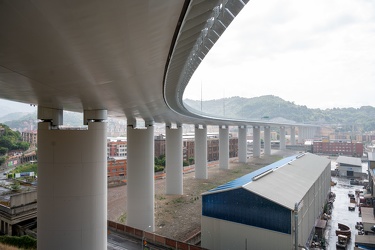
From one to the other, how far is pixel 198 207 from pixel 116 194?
1057cm

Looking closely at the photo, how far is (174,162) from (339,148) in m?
65.0

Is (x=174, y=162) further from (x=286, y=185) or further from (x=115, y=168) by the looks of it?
(x=115, y=168)

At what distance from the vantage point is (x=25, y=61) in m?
5.25

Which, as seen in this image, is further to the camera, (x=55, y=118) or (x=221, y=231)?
(x=221, y=231)

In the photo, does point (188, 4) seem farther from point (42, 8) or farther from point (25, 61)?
point (25, 61)

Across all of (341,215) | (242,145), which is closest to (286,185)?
(341,215)

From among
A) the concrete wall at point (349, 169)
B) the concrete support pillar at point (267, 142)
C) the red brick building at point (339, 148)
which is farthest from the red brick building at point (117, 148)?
the red brick building at point (339, 148)

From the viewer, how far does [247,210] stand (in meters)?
14.7

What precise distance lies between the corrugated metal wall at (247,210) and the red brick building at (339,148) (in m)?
71.3

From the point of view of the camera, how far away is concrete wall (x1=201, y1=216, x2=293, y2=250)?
13688mm

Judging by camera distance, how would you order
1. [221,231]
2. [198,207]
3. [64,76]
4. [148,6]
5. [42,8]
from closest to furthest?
[42,8], [148,6], [64,76], [221,231], [198,207]

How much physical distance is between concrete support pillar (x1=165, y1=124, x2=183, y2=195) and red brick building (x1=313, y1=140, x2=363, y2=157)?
63.3m

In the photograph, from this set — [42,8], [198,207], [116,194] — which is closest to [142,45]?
[42,8]

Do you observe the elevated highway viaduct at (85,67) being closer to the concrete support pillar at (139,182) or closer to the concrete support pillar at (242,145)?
the concrete support pillar at (139,182)
